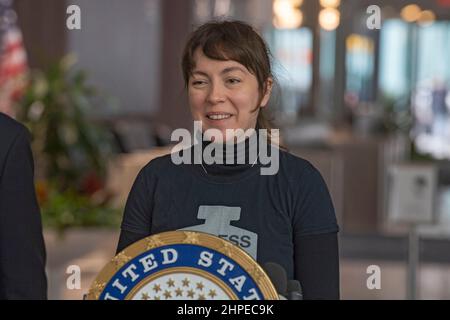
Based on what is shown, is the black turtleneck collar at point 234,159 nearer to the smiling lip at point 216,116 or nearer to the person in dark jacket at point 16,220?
the smiling lip at point 216,116

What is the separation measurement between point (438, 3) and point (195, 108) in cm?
1671

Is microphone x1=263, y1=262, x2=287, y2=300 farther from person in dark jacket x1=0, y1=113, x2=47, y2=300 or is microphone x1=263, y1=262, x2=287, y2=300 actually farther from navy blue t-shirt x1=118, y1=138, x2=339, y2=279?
person in dark jacket x1=0, y1=113, x2=47, y2=300

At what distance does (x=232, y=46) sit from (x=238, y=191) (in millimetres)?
267

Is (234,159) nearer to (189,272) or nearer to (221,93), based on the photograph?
(221,93)

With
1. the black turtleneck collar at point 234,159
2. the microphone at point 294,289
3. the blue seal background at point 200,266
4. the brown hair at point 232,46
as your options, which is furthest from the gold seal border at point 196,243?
the brown hair at point 232,46

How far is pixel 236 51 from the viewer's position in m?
1.91

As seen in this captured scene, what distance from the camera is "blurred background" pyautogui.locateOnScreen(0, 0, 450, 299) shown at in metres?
6.49

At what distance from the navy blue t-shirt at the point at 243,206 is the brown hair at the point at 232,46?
0.15 m

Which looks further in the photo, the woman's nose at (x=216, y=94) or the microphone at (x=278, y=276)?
the woman's nose at (x=216, y=94)

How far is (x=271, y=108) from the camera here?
231cm

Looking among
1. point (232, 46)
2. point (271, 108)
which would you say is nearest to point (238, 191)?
point (232, 46)

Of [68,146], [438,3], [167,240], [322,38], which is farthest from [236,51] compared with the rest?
[322,38]

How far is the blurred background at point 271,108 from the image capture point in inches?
255
